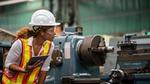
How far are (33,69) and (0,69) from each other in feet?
1.78

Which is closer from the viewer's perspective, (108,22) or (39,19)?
(39,19)

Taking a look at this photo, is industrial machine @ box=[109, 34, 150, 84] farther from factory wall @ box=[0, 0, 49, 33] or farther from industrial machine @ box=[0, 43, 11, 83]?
factory wall @ box=[0, 0, 49, 33]

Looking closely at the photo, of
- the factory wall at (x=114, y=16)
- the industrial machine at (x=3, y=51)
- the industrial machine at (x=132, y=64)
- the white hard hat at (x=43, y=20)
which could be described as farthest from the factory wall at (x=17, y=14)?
the white hard hat at (x=43, y=20)

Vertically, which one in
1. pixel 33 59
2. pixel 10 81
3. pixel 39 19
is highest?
pixel 39 19

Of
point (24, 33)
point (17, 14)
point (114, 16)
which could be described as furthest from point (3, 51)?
point (17, 14)

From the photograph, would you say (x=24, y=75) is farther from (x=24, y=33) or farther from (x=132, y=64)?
(x=132, y=64)

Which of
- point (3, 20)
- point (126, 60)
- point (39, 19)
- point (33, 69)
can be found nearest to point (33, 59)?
point (33, 69)

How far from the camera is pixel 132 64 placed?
10.4 ft

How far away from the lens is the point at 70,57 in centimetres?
367

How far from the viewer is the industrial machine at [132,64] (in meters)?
2.99

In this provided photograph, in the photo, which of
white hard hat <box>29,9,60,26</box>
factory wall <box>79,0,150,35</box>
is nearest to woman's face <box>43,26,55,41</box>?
white hard hat <box>29,9,60,26</box>

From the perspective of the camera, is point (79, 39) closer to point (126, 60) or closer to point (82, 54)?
point (82, 54)

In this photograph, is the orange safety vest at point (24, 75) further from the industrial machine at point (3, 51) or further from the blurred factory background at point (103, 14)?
the blurred factory background at point (103, 14)

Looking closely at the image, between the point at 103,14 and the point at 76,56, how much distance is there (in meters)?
5.36
